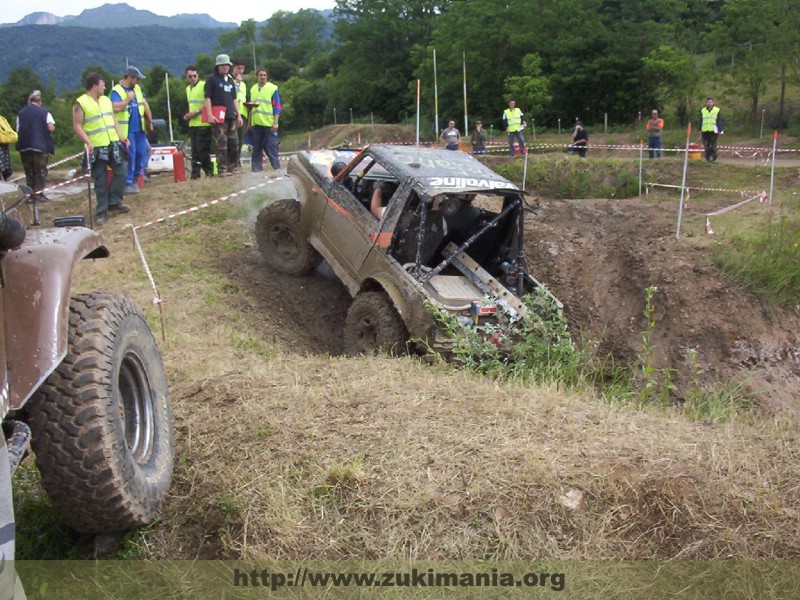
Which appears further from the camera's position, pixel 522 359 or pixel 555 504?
pixel 522 359

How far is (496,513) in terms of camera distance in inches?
152

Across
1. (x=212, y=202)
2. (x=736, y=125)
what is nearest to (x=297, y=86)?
(x=736, y=125)

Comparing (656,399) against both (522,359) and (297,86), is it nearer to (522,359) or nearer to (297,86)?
(522,359)

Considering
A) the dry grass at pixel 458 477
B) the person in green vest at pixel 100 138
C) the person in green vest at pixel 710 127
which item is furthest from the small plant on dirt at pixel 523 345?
the person in green vest at pixel 710 127

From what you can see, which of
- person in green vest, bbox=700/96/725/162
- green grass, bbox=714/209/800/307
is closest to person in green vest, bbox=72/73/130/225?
green grass, bbox=714/209/800/307

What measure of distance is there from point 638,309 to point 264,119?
7443 millimetres

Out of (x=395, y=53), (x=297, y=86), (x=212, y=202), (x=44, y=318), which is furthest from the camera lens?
(x=297, y=86)

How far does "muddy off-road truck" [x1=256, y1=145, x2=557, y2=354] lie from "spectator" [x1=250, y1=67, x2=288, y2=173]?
4.82m

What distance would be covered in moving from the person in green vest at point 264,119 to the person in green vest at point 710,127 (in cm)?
1170

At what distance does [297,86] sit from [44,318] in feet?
217

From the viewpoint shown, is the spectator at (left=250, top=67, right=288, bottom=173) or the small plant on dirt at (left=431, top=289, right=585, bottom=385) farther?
the spectator at (left=250, top=67, right=288, bottom=173)

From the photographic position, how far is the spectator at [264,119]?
1419 centimetres

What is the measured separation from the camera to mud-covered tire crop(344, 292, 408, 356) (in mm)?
7910

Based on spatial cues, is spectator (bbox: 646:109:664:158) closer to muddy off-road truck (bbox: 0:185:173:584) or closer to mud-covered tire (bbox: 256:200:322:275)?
mud-covered tire (bbox: 256:200:322:275)
